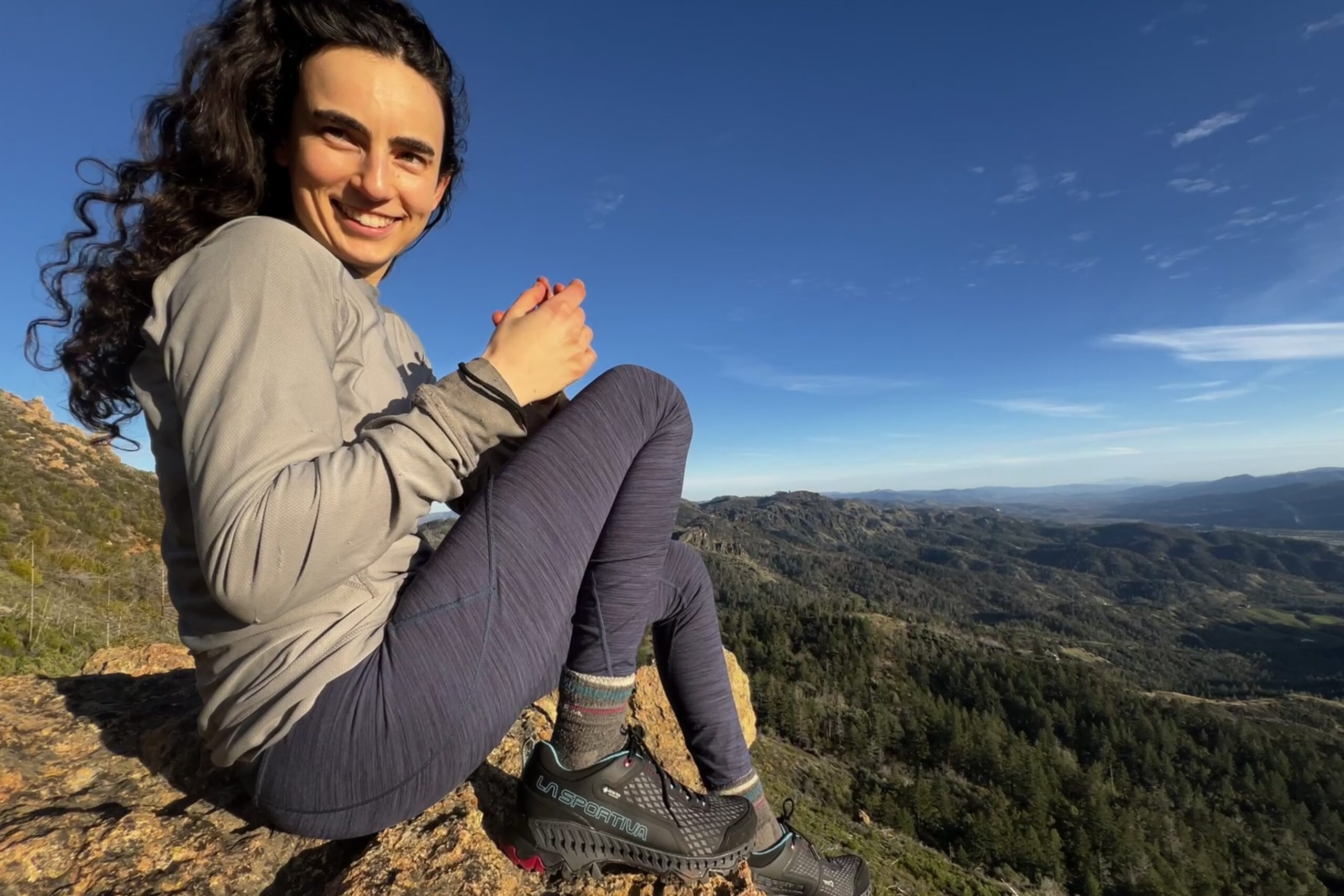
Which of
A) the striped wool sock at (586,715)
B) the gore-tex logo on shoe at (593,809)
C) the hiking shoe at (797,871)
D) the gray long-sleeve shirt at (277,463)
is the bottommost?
the hiking shoe at (797,871)

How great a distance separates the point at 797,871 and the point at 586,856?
94cm

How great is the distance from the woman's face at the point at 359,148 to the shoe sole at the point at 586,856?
195 centimetres

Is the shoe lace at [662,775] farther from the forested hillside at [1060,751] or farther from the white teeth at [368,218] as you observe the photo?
the forested hillside at [1060,751]

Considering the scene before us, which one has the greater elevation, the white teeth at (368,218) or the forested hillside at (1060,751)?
the white teeth at (368,218)

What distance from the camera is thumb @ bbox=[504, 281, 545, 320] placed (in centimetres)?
180

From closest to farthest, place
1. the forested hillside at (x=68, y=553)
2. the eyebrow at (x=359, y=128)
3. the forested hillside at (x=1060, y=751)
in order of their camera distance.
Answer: the eyebrow at (x=359, y=128), the forested hillside at (x=68, y=553), the forested hillside at (x=1060, y=751)

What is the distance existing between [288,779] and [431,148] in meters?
1.81

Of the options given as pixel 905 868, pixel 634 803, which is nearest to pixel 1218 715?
pixel 905 868

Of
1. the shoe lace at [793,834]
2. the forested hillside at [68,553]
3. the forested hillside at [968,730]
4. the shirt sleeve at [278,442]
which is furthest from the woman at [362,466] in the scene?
the forested hillside at [68,553]

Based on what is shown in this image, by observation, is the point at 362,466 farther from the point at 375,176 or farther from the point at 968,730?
the point at 968,730

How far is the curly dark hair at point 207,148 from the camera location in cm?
172

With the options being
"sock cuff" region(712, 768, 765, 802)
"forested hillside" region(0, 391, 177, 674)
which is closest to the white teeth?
"sock cuff" region(712, 768, 765, 802)

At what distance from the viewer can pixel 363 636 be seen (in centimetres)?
Answer: 150

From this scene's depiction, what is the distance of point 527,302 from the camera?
1.86 metres
